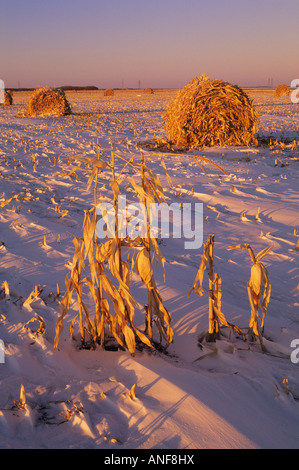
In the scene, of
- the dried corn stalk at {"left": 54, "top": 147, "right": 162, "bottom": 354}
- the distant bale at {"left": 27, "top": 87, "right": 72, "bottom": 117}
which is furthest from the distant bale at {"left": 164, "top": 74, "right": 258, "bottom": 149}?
the distant bale at {"left": 27, "top": 87, "right": 72, "bottom": 117}

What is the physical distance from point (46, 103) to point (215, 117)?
904 cm

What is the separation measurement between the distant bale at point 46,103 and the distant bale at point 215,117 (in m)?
8.02

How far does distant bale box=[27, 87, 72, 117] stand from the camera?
14234 mm

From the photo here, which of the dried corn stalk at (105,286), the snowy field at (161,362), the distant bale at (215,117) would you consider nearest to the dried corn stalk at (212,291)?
the snowy field at (161,362)

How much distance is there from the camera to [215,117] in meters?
7.67

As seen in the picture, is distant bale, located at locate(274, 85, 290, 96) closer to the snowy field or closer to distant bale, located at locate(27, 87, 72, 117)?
distant bale, located at locate(27, 87, 72, 117)

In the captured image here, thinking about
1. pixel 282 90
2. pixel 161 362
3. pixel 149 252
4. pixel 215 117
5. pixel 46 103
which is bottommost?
pixel 161 362

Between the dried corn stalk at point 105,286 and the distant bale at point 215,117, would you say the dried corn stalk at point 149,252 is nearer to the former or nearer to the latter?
the dried corn stalk at point 105,286

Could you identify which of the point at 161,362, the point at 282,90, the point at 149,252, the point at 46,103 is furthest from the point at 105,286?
the point at 282,90

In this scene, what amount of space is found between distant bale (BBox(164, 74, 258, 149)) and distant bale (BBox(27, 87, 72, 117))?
8.02 meters

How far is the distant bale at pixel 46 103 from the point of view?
14.2 meters

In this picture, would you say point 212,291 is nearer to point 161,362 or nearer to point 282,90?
point 161,362

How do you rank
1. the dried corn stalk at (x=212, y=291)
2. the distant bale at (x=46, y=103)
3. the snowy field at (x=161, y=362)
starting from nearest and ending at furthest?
the snowy field at (x=161, y=362) → the dried corn stalk at (x=212, y=291) → the distant bale at (x=46, y=103)
